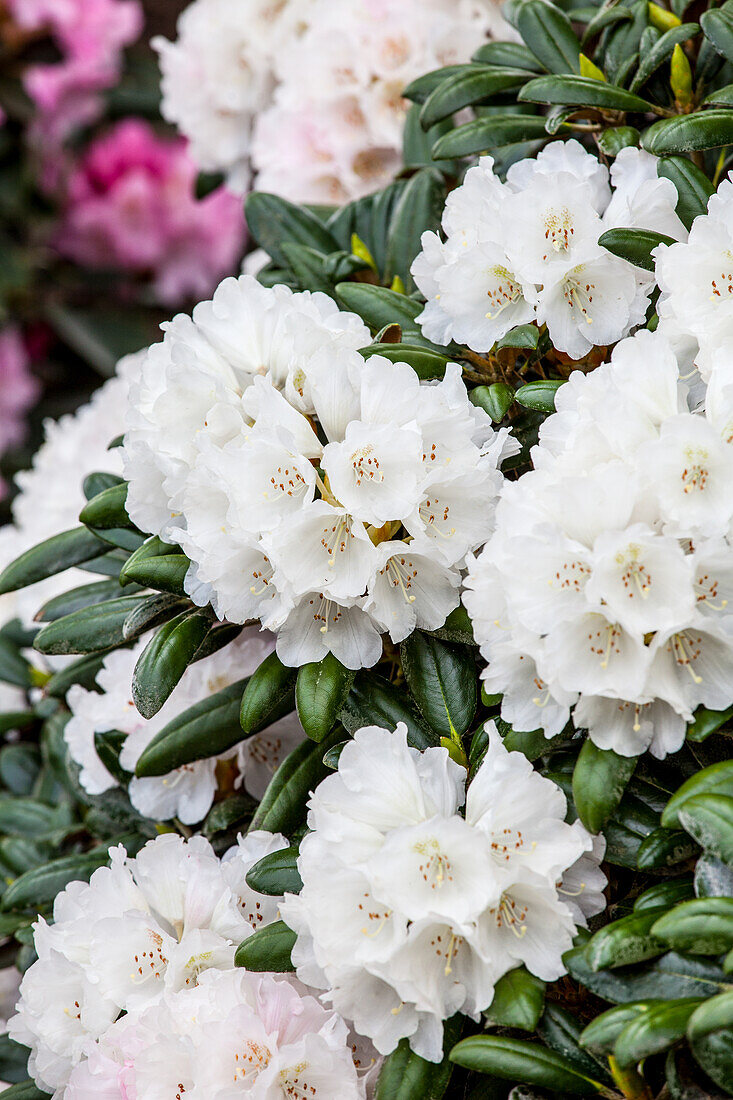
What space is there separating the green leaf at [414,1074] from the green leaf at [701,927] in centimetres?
18

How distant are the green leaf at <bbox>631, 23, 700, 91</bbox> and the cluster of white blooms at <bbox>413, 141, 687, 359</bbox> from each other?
0.45 feet

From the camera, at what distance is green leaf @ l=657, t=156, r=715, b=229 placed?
0.92 metres

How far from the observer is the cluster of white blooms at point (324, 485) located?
0.81m

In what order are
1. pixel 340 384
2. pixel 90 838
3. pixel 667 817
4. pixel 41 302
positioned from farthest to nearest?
pixel 41 302, pixel 90 838, pixel 340 384, pixel 667 817

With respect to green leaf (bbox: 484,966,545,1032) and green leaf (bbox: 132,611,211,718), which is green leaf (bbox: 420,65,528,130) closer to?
green leaf (bbox: 132,611,211,718)

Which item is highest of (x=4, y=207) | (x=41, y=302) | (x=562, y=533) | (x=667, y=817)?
(x=562, y=533)

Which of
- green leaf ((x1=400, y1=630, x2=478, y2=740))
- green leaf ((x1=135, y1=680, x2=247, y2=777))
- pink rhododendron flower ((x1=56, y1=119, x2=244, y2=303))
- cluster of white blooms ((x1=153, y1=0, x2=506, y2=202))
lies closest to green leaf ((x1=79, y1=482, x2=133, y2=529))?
green leaf ((x1=135, y1=680, x2=247, y2=777))

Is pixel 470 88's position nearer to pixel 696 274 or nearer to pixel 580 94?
pixel 580 94

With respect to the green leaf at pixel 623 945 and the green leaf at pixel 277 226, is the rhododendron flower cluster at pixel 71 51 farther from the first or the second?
the green leaf at pixel 623 945

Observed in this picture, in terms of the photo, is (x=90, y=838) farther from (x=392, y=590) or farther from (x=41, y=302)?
(x=41, y=302)

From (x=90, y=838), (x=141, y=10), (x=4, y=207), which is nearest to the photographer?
(x=90, y=838)

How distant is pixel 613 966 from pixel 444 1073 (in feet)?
0.48

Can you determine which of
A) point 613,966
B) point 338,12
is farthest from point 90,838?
point 338,12

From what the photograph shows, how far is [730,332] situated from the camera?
786 mm
